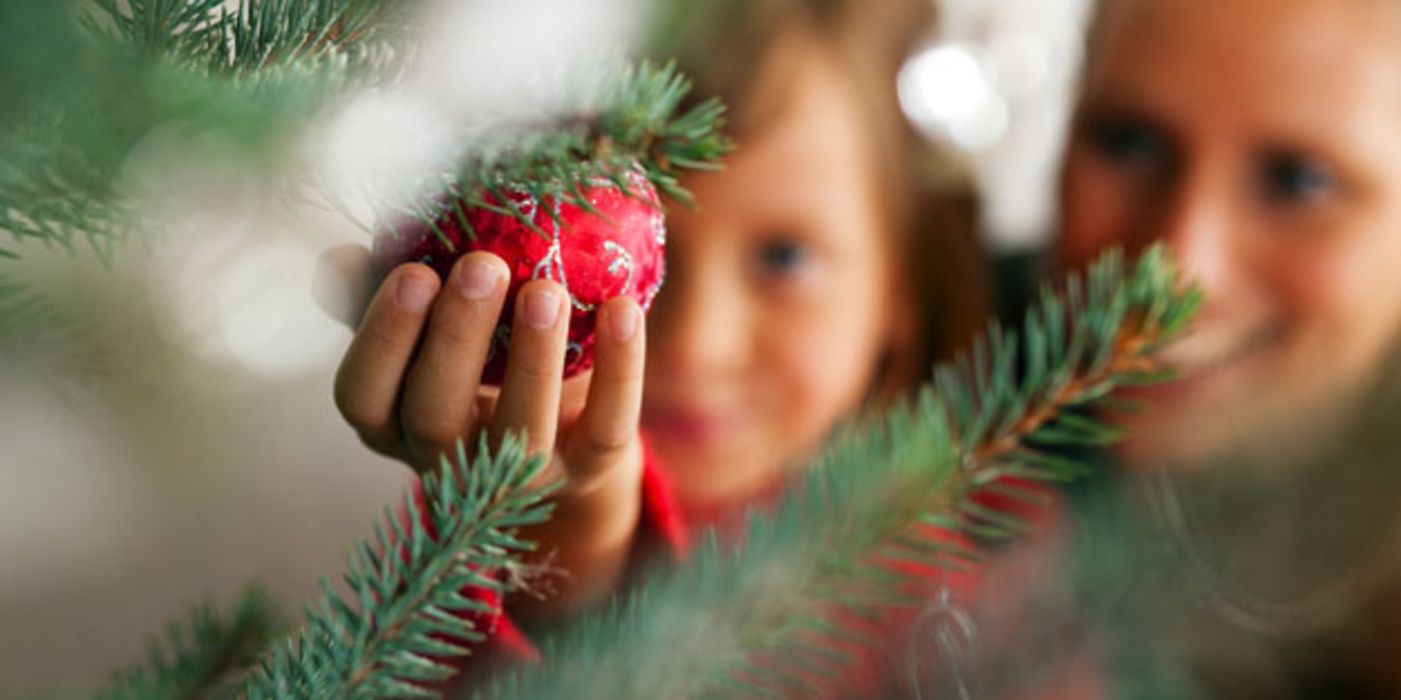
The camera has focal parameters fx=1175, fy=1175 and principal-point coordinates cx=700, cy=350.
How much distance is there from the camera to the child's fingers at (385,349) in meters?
0.26

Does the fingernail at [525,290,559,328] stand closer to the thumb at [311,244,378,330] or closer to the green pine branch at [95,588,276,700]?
the thumb at [311,244,378,330]

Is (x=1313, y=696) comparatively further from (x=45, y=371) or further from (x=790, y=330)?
(x=45, y=371)

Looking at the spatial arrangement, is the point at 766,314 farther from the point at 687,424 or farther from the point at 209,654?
the point at 209,654

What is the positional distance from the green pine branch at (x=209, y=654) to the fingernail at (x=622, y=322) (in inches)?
7.3

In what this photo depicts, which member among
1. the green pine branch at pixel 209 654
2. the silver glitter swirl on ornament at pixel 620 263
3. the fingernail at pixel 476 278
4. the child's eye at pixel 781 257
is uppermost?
the fingernail at pixel 476 278

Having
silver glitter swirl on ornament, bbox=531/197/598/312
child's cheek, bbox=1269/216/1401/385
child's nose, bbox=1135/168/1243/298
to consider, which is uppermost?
silver glitter swirl on ornament, bbox=531/197/598/312

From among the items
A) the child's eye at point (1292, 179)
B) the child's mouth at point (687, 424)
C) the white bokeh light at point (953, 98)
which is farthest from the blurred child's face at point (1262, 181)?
the child's mouth at point (687, 424)

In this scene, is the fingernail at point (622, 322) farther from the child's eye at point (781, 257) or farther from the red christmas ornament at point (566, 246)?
the child's eye at point (781, 257)

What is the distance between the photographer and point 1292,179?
3.00ft

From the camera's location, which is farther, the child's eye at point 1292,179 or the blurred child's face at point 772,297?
the child's eye at point 1292,179

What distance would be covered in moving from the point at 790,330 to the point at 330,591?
0.63 meters

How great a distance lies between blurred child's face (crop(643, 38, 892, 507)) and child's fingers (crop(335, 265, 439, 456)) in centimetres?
43

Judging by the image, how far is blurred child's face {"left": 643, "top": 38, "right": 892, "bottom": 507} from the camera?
30.8 inches

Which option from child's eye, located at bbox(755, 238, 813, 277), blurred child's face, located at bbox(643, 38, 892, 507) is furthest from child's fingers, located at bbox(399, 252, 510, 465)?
child's eye, located at bbox(755, 238, 813, 277)
